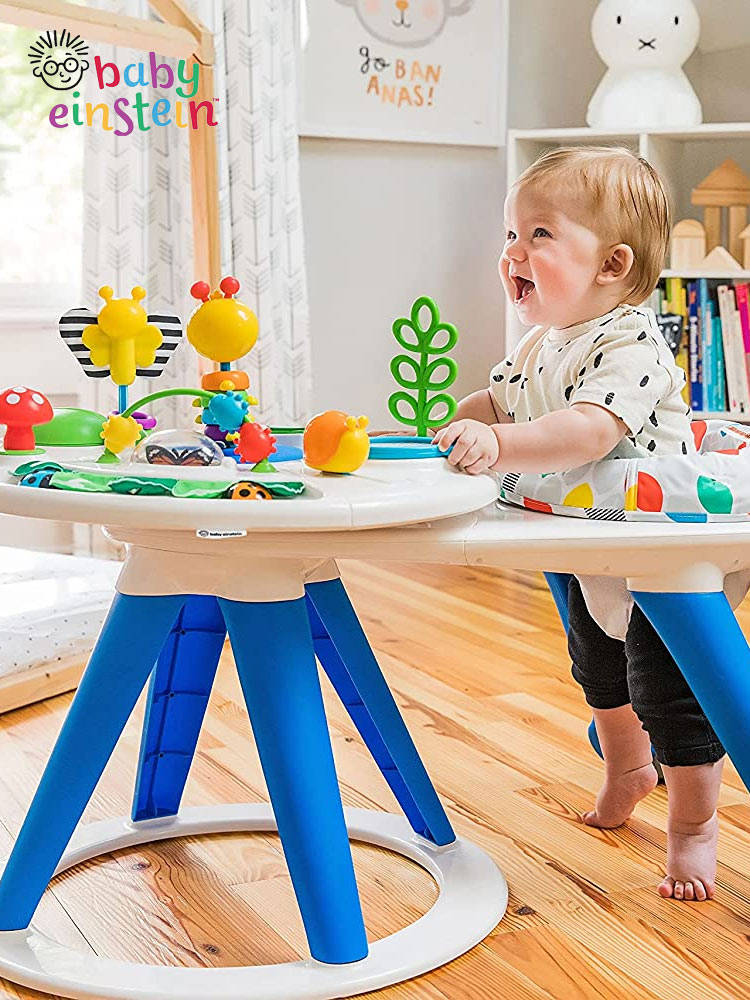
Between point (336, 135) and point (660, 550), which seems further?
point (336, 135)

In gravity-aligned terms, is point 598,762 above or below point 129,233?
below

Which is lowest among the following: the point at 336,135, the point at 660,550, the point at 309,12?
the point at 660,550

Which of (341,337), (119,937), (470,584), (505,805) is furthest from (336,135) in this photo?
(119,937)

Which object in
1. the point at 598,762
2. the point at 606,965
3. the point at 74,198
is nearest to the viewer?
the point at 606,965

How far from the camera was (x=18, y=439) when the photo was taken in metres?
1.10

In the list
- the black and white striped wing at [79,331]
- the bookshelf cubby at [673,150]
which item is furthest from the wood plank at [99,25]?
the bookshelf cubby at [673,150]

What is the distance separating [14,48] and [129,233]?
1.56 ft

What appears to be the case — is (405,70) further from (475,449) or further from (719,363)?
(475,449)

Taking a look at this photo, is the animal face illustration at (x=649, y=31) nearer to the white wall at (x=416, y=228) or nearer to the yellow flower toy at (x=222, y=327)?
the white wall at (x=416, y=228)

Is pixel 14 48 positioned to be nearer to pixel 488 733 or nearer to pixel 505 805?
pixel 488 733

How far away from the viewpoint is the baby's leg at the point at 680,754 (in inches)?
44.9

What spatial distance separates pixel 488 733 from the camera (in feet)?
5.35

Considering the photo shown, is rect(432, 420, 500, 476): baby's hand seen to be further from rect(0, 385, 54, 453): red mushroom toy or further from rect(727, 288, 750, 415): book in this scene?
rect(727, 288, 750, 415): book

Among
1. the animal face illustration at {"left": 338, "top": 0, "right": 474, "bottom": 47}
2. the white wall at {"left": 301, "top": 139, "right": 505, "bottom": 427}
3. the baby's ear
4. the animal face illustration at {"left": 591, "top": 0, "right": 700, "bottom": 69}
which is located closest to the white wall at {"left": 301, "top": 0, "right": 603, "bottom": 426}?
the white wall at {"left": 301, "top": 139, "right": 505, "bottom": 427}
